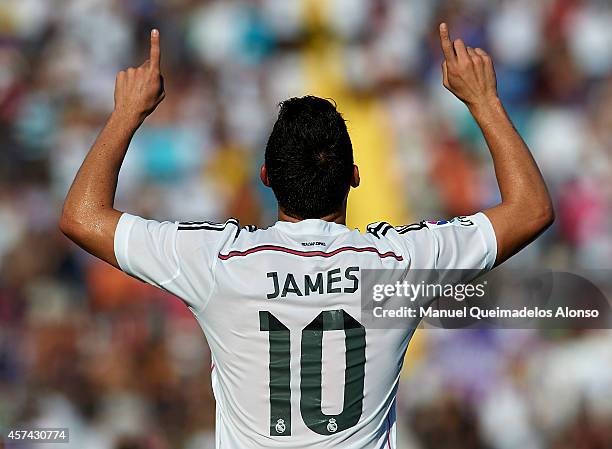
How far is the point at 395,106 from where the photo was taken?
623cm

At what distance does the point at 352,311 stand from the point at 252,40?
476 centimetres

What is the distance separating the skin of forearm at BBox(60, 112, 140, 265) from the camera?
202 centimetres

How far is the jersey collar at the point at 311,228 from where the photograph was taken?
2137 millimetres

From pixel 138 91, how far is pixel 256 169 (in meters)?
4.01

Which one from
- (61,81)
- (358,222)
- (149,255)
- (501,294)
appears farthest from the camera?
(61,81)

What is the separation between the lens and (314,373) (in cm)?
205

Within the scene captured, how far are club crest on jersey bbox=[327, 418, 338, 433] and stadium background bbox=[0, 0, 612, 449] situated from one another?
3.41 meters

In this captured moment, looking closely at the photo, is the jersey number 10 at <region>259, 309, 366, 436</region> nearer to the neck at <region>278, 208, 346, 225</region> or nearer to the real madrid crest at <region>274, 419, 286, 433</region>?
the real madrid crest at <region>274, 419, 286, 433</region>

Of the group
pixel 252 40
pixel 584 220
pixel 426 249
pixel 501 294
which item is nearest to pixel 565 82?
pixel 584 220

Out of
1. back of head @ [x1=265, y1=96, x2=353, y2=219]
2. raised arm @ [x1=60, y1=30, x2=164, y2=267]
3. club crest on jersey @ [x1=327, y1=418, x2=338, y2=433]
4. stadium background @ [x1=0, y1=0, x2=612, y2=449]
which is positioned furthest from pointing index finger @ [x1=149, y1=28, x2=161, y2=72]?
stadium background @ [x1=0, y1=0, x2=612, y2=449]

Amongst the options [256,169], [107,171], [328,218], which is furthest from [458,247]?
[256,169]

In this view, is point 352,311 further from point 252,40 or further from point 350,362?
point 252,40

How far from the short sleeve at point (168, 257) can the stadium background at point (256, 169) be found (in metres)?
3.54

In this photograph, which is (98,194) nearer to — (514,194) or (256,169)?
(514,194)
